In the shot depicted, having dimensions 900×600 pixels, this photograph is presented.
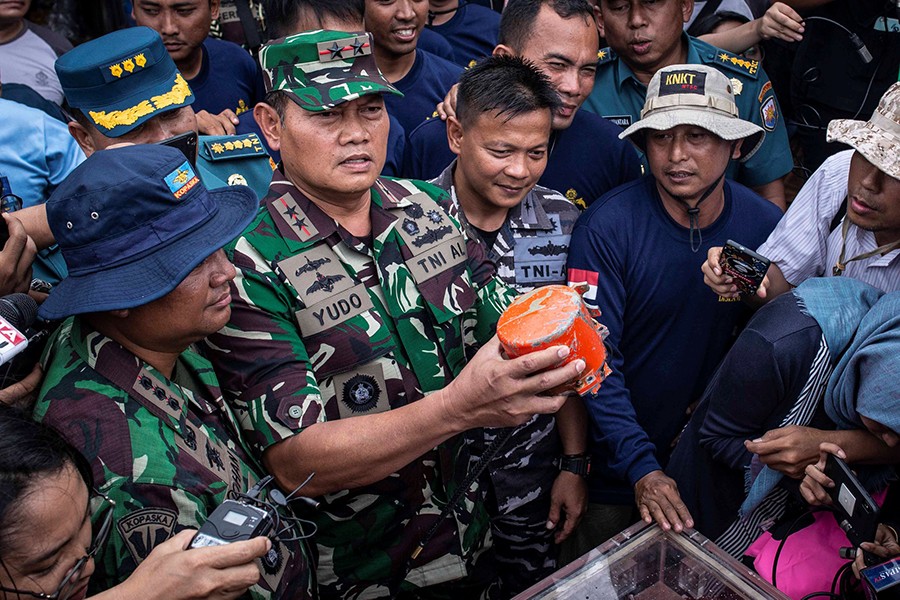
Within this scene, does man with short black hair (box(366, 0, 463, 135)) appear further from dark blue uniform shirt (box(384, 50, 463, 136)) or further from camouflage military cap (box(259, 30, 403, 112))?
camouflage military cap (box(259, 30, 403, 112))

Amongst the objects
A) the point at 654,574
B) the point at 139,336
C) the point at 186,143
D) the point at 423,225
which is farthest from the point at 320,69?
the point at 654,574

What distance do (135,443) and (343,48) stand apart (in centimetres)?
113

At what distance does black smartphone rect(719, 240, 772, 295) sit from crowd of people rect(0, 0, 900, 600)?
1.9 inches

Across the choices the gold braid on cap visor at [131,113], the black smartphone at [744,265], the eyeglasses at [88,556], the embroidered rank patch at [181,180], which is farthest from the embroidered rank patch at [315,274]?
the black smartphone at [744,265]

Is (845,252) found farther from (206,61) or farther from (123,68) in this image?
(206,61)

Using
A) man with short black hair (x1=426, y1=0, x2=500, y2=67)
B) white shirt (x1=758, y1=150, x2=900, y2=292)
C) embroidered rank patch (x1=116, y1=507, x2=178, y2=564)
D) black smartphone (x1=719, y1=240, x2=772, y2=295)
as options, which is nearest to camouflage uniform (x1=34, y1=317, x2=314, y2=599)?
embroidered rank patch (x1=116, y1=507, x2=178, y2=564)

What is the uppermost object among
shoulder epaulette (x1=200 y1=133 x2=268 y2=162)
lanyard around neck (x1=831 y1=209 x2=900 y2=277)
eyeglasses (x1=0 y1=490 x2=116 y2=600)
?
shoulder epaulette (x1=200 y1=133 x2=268 y2=162)

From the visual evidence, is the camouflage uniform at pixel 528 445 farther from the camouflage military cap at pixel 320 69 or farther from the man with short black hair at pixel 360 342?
the camouflage military cap at pixel 320 69

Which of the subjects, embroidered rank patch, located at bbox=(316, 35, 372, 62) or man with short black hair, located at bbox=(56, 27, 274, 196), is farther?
man with short black hair, located at bbox=(56, 27, 274, 196)

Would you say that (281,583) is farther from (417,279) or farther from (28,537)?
(417,279)

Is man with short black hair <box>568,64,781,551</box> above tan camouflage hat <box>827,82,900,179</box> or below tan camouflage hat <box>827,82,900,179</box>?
below

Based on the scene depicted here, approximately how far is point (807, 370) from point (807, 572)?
20.7 inches

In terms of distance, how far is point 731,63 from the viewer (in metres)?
3.48

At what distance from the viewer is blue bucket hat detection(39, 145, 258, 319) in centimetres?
166
